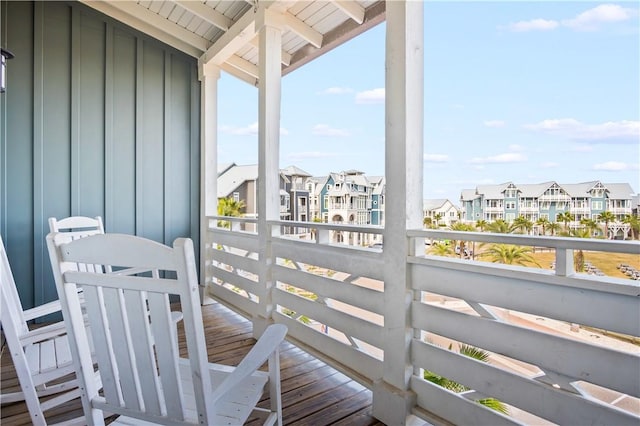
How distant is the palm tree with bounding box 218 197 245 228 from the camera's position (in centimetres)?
384

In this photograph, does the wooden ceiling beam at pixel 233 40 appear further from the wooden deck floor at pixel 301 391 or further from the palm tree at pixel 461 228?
the wooden deck floor at pixel 301 391

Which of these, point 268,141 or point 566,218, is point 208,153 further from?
point 566,218

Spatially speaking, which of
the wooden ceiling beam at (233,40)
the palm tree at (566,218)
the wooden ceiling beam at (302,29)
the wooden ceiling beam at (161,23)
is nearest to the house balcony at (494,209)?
the palm tree at (566,218)

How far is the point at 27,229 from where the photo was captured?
10.3ft

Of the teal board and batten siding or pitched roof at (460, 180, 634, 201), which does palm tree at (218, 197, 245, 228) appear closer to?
the teal board and batten siding

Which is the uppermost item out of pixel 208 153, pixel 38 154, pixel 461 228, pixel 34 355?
pixel 208 153

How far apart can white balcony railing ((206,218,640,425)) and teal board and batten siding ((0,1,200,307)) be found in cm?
205

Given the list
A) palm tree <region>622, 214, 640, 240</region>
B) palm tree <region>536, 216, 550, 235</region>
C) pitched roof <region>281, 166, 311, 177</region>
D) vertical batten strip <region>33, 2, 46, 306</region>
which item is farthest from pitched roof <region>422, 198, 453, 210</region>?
vertical batten strip <region>33, 2, 46, 306</region>

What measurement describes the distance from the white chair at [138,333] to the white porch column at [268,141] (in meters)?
1.73

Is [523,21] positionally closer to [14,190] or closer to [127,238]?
[127,238]

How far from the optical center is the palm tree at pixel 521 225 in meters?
1.41

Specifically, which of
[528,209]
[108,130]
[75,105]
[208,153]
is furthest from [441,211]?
[75,105]

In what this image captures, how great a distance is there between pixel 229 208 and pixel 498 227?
3.03 metres

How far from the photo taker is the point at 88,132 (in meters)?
3.38
